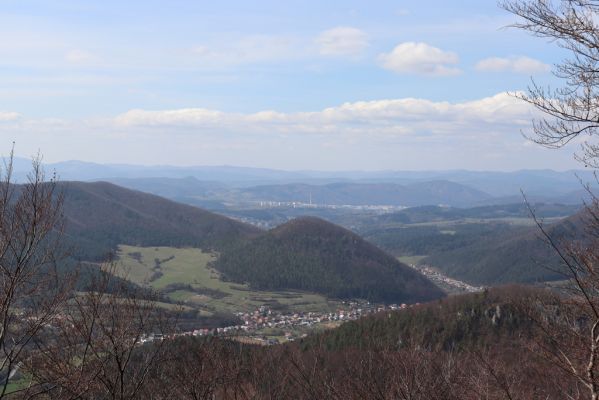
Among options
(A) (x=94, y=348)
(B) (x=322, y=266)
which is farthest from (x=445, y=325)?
(B) (x=322, y=266)

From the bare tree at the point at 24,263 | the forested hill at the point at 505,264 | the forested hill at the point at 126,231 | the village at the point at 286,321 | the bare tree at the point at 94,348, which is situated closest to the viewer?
the bare tree at the point at 24,263

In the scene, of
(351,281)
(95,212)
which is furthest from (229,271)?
(95,212)

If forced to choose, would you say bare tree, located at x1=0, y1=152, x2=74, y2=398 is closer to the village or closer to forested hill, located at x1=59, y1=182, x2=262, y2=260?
the village

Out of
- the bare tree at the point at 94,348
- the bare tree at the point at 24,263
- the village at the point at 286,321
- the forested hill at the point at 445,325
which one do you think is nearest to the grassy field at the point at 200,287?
the village at the point at 286,321

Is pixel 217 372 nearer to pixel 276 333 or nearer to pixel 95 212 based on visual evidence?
pixel 276 333

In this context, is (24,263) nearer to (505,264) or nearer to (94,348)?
(94,348)

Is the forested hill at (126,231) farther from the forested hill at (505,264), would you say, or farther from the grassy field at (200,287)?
the forested hill at (505,264)
